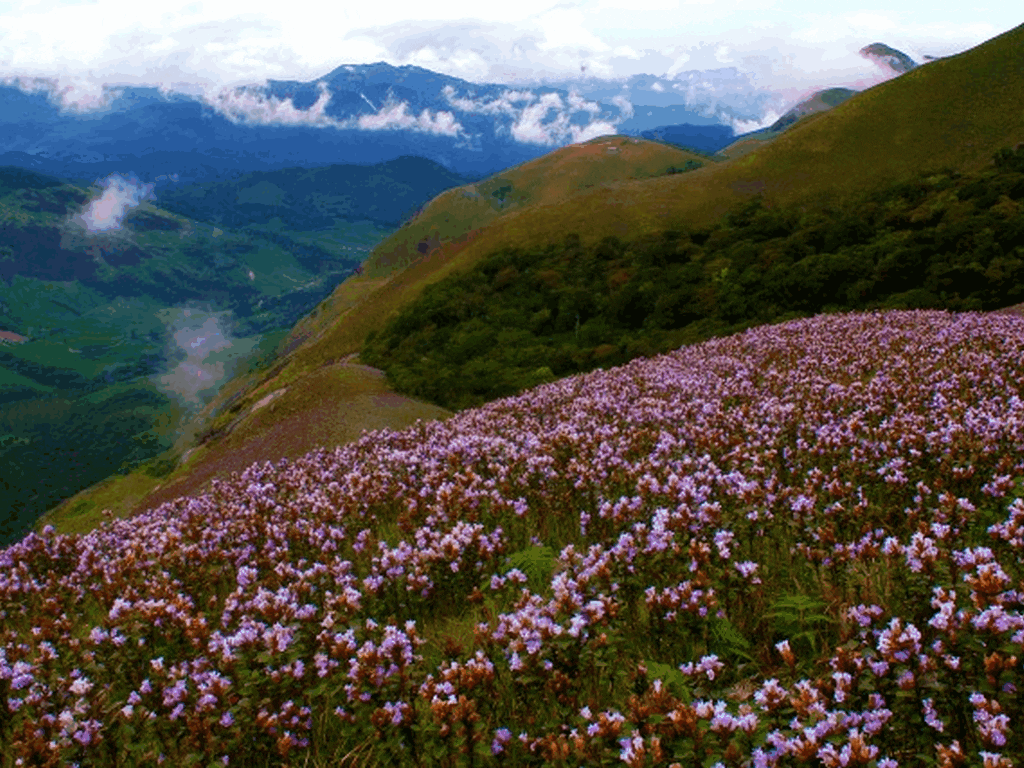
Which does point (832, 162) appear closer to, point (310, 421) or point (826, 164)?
point (826, 164)

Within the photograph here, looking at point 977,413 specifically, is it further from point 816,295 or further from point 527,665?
point 816,295

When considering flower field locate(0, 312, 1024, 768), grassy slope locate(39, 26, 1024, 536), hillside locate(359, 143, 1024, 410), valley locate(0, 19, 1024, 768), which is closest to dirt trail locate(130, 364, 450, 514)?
hillside locate(359, 143, 1024, 410)

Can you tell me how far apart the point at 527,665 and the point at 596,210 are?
80.0 meters

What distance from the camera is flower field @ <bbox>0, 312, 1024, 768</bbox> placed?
3650mm

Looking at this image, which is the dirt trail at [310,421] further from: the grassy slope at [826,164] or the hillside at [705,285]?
the grassy slope at [826,164]

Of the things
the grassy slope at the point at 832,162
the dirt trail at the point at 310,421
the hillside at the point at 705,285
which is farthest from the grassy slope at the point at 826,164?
the dirt trail at the point at 310,421

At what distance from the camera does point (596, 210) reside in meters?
81.2

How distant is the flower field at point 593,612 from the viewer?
12.0 feet

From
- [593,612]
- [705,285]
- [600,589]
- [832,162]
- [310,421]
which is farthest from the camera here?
[832,162]

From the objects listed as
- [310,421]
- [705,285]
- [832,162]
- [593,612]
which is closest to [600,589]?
[593,612]

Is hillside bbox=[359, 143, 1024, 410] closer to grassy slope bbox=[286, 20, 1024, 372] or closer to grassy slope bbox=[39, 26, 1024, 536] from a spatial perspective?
grassy slope bbox=[286, 20, 1024, 372]

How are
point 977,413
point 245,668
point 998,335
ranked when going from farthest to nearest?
point 998,335 < point 977,413 < point 245,668

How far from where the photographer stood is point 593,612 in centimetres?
481

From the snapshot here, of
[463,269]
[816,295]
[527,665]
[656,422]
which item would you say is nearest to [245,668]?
[527,665]
